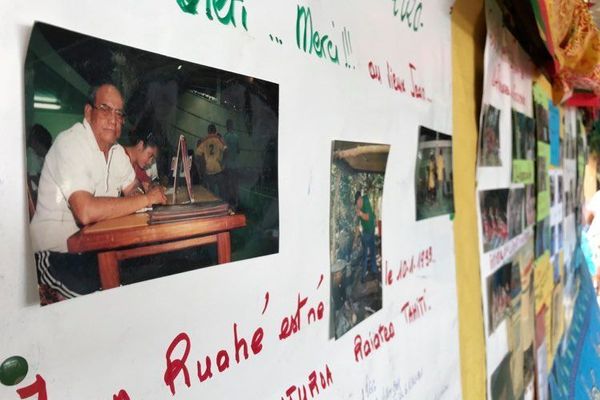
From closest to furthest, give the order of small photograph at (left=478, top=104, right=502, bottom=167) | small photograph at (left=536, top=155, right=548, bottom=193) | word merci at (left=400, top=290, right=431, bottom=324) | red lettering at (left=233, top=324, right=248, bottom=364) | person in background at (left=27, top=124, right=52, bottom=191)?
person in background at (left=27, top=124, right=52, bottom=191), red lettering at (left=233, top=324, right=248, bottom=364), word merci at (left=400, top=290, right=431, bottom=324), small photograph at (left=478, top=104, right=502, bottom=167), small photograph at (left=536, top=155, right=548, bottom=193)

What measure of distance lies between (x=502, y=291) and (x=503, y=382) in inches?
7.0

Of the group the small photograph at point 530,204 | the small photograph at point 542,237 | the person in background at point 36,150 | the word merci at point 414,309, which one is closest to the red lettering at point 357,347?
the word merci at point 414,309

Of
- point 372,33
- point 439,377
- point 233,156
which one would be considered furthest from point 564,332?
point 233,156

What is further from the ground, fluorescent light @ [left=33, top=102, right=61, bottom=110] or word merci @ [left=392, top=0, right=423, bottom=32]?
word merci @ [left=392, top=0, right=423, bottom=32]

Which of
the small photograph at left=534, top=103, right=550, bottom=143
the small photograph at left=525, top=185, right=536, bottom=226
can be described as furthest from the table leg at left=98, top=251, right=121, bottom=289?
the small photograph at left=534, top=103, right=550, bottom=143

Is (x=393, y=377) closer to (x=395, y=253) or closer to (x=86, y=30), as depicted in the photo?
(x=395, y=253)

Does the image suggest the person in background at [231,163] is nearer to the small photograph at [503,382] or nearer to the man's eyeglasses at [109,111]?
the man's eyeglasses at [109,111]

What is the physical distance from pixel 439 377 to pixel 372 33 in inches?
17.1

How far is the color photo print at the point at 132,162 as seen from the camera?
193mm

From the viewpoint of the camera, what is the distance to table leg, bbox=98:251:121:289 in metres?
0.21

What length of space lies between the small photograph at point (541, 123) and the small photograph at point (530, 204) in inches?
6.4

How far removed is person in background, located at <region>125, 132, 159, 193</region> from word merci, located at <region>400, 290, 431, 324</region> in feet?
1.18

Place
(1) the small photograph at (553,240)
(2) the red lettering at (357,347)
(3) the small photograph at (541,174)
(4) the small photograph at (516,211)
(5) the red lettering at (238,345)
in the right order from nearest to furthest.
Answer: (5) the red lettering at (238,345) → (2) the red lettering at (357,347) → (4) the small photograph at (516,211) → (3) the small photograph at (541,174) → (1) the small photograph at (553,240)

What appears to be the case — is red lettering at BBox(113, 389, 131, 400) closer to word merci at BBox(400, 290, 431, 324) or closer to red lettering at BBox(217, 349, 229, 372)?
red lettering at BBox(217, 349, 229, 372)
